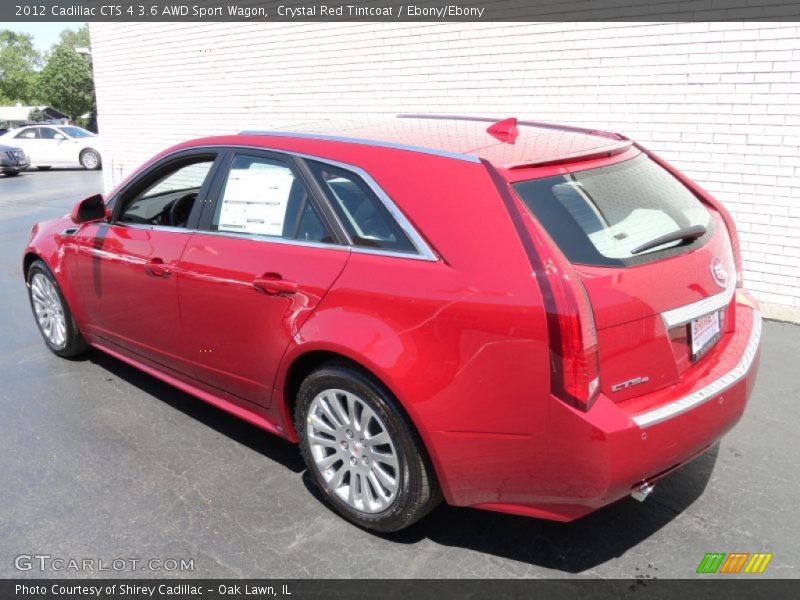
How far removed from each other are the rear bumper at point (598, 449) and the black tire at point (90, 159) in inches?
918

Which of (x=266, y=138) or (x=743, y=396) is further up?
(x=266, y=138)

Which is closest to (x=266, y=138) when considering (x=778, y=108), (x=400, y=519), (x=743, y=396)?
(x=400, y=519)

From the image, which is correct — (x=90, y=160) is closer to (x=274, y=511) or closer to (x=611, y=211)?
(x=274, y=511)

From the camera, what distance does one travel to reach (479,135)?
3311mm

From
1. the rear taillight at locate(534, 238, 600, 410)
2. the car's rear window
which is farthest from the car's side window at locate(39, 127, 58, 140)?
the rear taillight at locate(534, 238, 600, 410)

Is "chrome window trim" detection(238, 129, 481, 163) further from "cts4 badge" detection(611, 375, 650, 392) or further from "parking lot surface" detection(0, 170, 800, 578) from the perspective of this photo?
"parking lot surface" detection(0, 170, 800, 578)

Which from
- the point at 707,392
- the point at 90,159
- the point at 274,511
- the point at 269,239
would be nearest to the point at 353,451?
the point at 274,511

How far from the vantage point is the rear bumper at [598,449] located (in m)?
2.49

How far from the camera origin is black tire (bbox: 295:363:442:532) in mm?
2887

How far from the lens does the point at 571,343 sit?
246cm

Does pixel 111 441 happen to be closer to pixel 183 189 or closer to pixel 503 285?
pixel 183 189

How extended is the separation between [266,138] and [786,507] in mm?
2997

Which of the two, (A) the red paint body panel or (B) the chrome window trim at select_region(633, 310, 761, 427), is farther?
(A) the red paint body panel

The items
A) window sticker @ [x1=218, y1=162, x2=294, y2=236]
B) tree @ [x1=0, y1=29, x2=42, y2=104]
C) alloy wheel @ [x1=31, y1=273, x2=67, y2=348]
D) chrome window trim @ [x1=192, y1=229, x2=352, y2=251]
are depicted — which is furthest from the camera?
tree @ [x1=0, y1=29, x2=42, y2=104]
